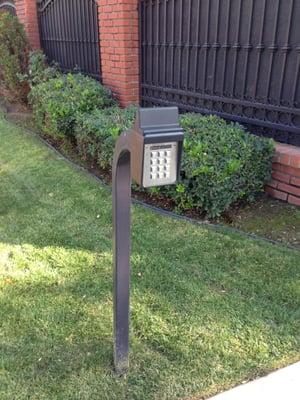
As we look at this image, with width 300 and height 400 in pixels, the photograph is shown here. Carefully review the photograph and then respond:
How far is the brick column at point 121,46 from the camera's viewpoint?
5211 mm

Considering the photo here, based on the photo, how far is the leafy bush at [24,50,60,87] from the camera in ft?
22.6

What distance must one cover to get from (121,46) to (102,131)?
5.08 ft

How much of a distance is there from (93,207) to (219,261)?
55.5 inches

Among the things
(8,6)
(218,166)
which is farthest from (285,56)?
(8,6)

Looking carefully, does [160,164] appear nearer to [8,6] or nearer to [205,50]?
[205,50]

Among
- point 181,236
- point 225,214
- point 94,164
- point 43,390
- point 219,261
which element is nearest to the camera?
point 43,390

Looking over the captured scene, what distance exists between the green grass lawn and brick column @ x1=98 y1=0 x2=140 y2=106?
219 centimetres

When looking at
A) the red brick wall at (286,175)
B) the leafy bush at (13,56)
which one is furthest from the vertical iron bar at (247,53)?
the leafy bush at (13,56)

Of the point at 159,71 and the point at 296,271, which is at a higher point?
the point at 159,71

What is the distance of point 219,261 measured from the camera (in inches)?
123

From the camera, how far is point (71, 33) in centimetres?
705

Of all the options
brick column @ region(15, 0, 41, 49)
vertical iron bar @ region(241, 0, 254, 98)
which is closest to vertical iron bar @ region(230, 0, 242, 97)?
vertical iron bar @ region(241, 0, 254, 98)

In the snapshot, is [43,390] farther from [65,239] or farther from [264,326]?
[65,239]

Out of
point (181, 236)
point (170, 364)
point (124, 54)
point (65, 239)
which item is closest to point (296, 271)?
point (181, 236)
